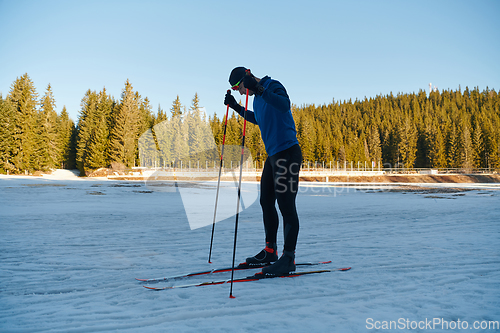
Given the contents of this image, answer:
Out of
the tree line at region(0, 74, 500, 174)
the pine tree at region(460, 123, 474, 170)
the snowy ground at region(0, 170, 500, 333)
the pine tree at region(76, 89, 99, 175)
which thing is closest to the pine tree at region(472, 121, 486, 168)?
the tree line at region(0, 74, 500, 174)

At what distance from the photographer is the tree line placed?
1405 inches

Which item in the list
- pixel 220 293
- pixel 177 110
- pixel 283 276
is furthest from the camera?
pixel 177 110

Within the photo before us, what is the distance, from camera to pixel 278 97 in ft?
7.88

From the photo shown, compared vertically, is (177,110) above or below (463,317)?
above

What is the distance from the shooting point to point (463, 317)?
1.63 meters

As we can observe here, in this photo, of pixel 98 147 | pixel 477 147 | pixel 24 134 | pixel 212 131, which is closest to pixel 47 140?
pixel 24 134

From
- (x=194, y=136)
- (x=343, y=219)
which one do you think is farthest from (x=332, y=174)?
(x=343, y=219)

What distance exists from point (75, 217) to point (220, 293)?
4663mm

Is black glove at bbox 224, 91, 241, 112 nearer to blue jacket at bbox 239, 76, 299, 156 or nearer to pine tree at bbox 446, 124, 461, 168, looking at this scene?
blue jacket at bbox 239, 76, 299, 156

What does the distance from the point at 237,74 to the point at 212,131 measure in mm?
61215

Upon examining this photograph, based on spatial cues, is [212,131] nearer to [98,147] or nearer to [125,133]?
[125,133]

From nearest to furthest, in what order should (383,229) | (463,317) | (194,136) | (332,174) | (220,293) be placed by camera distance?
(463,317) < (220,293) < (383,229) < (194,136) < (332,174)

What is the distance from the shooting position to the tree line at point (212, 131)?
117 feet

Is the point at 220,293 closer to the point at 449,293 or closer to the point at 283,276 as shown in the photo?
the point at 283,276
